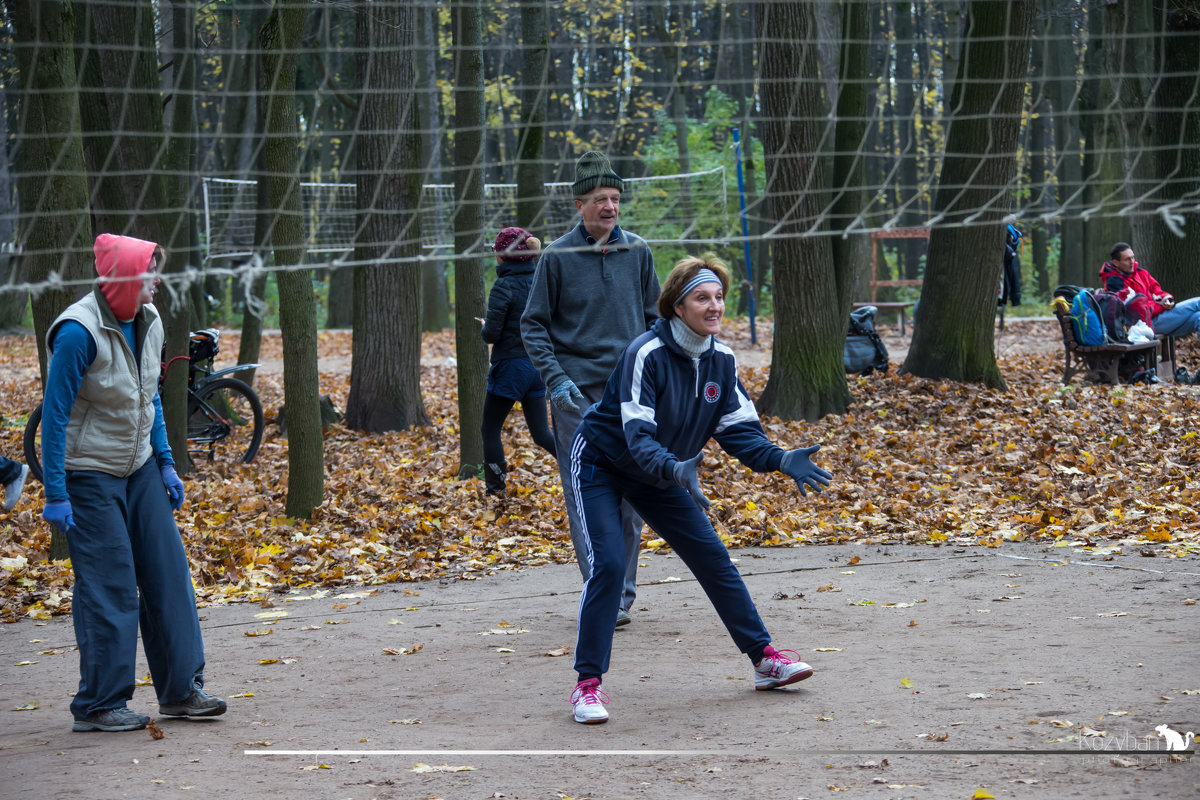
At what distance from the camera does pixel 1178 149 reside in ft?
47.4

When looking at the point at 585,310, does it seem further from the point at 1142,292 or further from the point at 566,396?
the point at 1142,292

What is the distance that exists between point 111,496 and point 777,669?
253 centimetres

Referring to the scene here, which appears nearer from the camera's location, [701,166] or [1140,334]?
[1140,334]

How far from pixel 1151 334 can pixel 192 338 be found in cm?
974

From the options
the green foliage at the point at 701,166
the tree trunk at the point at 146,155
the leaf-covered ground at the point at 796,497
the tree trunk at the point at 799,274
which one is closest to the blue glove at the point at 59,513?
the leaf-covered ground at the point at 796,497

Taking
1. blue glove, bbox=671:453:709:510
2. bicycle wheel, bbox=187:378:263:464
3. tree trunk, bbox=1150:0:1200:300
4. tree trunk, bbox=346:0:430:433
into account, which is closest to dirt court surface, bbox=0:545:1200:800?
blue glove, bbox=671:453:709:510

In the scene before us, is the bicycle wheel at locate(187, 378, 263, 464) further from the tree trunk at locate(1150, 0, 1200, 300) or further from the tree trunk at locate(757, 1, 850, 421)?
the tree trunk at locate(1150, 0, 1200, 300)

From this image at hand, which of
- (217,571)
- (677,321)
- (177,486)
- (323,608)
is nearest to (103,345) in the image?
(177,486)

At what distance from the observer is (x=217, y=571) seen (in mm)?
7391

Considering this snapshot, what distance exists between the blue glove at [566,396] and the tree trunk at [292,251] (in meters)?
2.71

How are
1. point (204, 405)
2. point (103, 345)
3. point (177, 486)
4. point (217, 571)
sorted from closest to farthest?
point (103, 345) → point (177, 486) → point (217, 571) → point (204, 405)

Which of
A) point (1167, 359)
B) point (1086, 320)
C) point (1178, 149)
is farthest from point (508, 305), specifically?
point (1178, 149)

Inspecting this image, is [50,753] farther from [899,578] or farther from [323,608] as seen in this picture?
[899,578]

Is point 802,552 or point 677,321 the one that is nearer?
point 677,321
